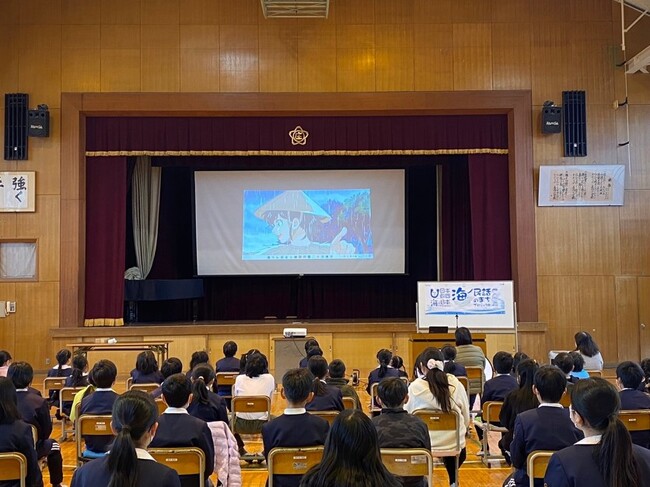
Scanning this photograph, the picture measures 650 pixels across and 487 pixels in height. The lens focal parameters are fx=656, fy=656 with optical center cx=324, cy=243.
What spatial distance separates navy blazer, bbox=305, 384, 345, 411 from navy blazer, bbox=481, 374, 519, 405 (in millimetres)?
1181

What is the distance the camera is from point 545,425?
3.22 meters

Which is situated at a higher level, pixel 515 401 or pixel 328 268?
pixel 328 268

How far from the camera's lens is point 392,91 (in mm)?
10617

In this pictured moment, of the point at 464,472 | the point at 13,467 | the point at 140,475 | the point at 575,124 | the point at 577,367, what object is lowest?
the point at 464,472

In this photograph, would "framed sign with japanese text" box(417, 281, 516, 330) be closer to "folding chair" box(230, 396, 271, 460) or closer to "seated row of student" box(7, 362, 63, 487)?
"folding chair" box(230, 396, 271, 460)

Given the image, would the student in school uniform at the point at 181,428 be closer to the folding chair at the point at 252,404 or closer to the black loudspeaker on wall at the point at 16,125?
the folding chair at the point at 252,404

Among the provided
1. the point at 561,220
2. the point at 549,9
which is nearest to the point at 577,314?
the point at 561,220

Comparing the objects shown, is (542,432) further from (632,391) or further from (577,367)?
(577,367)

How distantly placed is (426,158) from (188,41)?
15.6 feet

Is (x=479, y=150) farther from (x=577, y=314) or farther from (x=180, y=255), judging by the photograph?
(x=180, y=255)

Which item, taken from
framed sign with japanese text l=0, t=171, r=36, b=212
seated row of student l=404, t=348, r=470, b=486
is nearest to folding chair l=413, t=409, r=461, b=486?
seated row of student l=404, t=348, r=470, b=486

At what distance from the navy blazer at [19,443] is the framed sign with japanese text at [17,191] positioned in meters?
7.99

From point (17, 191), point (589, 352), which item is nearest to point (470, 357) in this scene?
point (589, 352)

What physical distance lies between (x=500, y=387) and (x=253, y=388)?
1.99 meters
